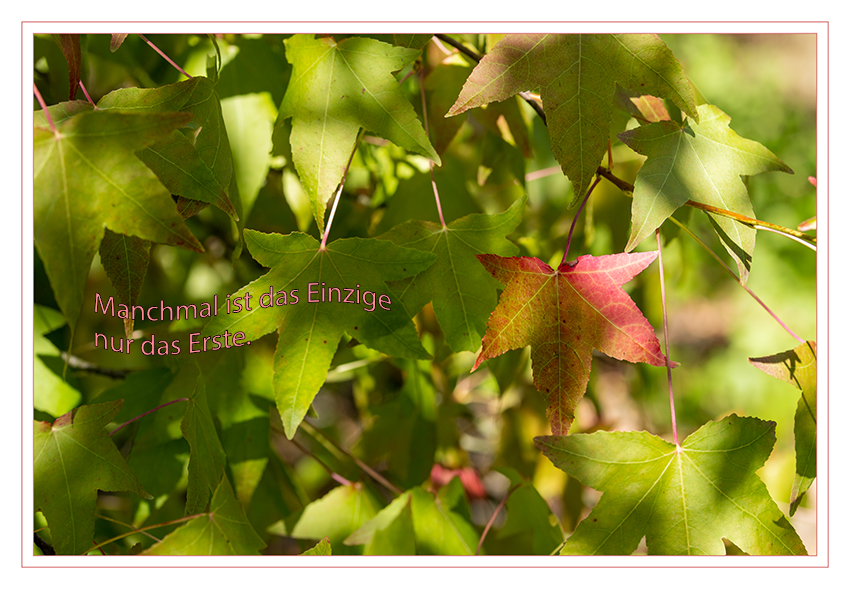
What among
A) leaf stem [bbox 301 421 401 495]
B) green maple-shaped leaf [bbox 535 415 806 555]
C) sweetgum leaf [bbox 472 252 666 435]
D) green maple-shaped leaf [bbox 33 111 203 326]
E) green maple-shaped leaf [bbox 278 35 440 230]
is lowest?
leaf stem [bbox 301 421 401 495]

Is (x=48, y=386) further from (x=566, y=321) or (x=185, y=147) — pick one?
(x=566, y=321)

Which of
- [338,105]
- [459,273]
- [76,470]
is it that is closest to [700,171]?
[459,273]

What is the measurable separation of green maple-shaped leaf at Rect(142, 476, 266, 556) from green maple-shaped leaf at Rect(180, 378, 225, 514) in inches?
0.8

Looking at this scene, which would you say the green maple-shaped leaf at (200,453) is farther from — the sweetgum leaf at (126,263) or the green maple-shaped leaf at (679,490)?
the green maple-shaped leaf at (679,490)

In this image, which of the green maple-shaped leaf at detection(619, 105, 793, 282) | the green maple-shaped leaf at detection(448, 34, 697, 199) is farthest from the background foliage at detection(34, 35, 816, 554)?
the green maple-shaped leaf at detection(619, 105, 793, 282)

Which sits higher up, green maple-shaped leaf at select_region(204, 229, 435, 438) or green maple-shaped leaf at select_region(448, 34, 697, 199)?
green maple-shaped leaf at select_region(448, 34, 697, 199)

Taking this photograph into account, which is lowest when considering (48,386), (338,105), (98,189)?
(48,386)

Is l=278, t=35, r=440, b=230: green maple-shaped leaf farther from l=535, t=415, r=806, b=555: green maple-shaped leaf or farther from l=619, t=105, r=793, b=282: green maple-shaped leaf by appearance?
l=535, t=415, r=806, b=555: green maple-shaped leaf

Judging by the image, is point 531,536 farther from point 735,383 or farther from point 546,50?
point 735,383

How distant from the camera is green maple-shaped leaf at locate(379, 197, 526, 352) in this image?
2.17ft

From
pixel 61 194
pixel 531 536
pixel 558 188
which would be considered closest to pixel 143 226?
pixel 61 194

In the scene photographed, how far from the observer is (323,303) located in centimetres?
63

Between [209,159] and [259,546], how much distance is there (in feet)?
1.51

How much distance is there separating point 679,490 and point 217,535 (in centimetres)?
52
